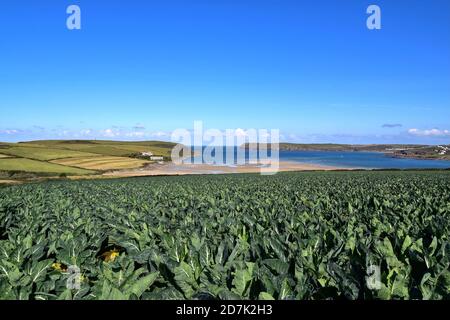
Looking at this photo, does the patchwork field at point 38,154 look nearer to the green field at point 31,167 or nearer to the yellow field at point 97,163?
the yellow field at point 97,163

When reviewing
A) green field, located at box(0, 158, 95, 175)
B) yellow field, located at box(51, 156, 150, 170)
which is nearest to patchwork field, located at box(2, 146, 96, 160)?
yellow field, located at box(51, 156, 150, 170)

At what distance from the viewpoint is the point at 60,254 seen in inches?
198

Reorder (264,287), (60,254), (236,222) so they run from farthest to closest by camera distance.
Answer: (236,222), (60,254), (264,287)

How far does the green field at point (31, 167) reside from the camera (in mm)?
68062

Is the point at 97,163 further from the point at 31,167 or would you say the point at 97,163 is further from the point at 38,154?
the point at 31,167

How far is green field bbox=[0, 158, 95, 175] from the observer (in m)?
68.1

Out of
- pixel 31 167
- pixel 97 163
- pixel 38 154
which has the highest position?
pixel 38 154

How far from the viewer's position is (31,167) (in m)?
70.4

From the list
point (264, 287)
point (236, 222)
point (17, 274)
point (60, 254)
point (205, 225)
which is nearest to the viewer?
point (264, 287)

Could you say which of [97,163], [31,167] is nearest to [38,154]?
[97,163]

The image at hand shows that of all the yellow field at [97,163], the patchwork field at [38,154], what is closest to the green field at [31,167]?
the yellow field at [97,163]
